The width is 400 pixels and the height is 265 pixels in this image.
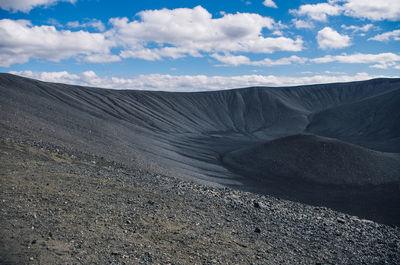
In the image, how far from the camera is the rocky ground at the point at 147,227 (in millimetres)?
6414

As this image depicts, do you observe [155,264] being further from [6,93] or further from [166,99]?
[166,99]

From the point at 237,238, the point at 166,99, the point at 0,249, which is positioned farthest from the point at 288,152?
the point at 166,99

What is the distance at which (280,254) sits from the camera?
839cm

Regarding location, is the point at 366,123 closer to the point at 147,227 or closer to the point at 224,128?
the point at 224,128

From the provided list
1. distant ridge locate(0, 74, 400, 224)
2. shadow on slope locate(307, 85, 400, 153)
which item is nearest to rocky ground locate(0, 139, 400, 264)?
distant ridge locate(0, 74, 400, 224)

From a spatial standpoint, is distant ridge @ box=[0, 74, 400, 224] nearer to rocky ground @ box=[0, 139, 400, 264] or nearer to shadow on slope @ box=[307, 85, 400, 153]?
shadow on slope @ box=[307, 85, 400, 153]

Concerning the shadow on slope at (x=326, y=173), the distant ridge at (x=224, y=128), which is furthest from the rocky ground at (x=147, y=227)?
the shadow on slope at (x=326, y=173)

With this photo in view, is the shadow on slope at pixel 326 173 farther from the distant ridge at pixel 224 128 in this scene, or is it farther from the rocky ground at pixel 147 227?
the rocky ground at pixel 147 227

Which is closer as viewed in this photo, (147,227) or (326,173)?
(147,227)

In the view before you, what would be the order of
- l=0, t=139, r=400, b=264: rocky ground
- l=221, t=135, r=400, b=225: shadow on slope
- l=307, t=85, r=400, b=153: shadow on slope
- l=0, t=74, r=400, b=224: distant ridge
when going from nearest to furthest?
l=0, t=139, r=400, b=264: rocky ground
l=221, t=135, r=400, b=225: shadow on slope
l=0, t=74, r=400, b=224: distant ridge
l=307, t=85, r=400, b=153: shadow on slope

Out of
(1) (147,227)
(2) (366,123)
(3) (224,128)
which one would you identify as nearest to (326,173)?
(1) (147,227)

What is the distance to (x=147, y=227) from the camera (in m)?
8.14

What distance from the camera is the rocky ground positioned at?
641 cm

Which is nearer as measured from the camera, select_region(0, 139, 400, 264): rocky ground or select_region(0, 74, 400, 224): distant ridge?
select_region(0, 139, 400, 264): rocky ground
